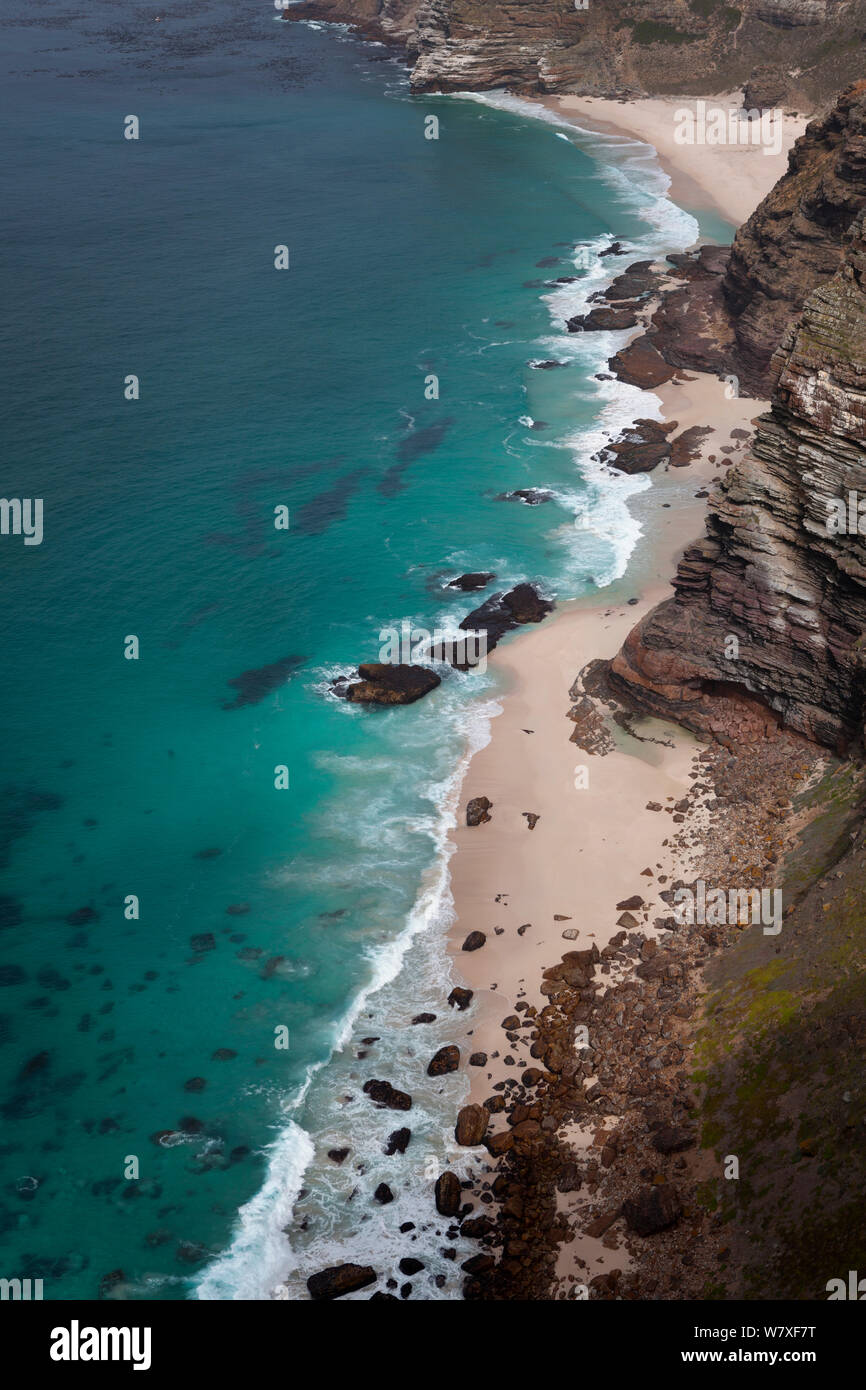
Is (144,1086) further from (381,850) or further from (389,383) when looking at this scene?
(389,383)

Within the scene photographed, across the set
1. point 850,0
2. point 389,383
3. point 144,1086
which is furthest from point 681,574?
point 850,0

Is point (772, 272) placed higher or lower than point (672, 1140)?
higher

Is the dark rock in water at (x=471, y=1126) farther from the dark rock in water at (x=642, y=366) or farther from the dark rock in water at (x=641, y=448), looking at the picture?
the dark rock in water at (x=642, y=366)

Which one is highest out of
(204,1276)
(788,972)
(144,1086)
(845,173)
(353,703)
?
(845,173)

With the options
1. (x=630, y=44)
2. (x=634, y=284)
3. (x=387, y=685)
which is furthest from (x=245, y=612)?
(x=630, y=44)

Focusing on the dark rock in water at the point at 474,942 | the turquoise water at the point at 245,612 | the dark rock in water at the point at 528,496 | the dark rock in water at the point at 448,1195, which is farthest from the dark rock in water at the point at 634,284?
the dark rock in water at the point at 448,1195

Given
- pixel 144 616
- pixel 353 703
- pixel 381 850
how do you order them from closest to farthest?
pixel 381 850 → pixel 353 703 → pixel 144 616

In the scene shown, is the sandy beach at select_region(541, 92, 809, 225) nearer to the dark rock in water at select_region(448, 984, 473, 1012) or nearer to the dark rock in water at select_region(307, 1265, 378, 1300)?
the dark rock in water at select_region(448, 984, 473, 1012)

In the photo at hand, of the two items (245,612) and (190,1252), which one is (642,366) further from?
(190,1252)

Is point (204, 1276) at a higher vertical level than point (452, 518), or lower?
lower
